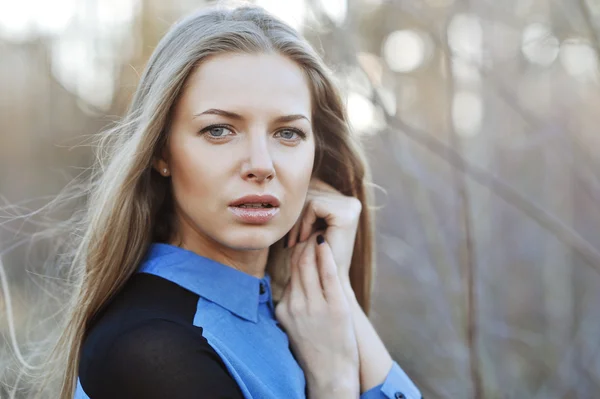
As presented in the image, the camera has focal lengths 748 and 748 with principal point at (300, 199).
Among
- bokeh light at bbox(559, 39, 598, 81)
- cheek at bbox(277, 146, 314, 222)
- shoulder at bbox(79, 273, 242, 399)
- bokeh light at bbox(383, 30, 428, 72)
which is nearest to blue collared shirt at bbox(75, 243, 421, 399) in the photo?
shoulder at bbox(79, 273, 242, 399)

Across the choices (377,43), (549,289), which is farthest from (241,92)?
(549,289)

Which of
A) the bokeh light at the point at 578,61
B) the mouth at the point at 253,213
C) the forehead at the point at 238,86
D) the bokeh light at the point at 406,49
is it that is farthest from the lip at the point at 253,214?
the bokeh light at the point at 406,49

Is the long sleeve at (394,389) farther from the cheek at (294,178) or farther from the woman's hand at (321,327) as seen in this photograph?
the cheek at (294,178)

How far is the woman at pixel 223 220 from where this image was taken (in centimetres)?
189

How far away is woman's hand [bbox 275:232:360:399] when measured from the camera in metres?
2.06

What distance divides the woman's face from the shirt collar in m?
0.08

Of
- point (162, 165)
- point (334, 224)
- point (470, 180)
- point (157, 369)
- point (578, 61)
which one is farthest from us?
point (470, 180)

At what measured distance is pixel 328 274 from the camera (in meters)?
2.27

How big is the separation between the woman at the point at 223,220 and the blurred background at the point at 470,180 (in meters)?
0.40

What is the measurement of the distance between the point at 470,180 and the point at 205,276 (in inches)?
129

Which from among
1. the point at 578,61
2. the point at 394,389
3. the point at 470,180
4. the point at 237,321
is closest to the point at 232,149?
the point at 237,321

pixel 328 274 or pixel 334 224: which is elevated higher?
pixel 334 224

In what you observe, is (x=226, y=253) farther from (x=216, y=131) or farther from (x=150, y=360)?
(x=150, y=360)

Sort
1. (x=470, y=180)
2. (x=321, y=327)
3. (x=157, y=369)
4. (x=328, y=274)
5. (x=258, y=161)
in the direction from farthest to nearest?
1. (x=470, y=180)
2. (x=328, y=274)
3. (x=321, y=327)
4. (x=258, y=161)
5. (x=157, y=369)
